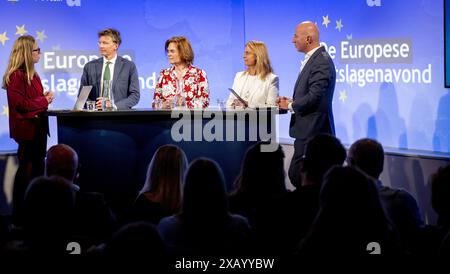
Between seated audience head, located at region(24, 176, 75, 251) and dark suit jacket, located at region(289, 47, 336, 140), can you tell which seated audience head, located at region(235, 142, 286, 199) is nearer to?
seated audience head, located at region(24, 176, 75, 251)

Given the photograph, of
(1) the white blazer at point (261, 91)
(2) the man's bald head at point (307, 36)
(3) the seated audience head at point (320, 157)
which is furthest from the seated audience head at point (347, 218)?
(1) the white blazer at point (261, 91)

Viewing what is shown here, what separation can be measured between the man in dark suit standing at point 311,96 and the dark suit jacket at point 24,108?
6.25ft

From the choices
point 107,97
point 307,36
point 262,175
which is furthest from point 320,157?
point 107,97

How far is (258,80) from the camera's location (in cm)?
635

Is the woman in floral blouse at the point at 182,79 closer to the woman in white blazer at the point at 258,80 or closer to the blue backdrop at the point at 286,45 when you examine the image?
the woman in white blazer at the point at 258,80

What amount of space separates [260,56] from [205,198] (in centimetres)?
370

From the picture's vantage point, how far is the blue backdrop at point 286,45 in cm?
640

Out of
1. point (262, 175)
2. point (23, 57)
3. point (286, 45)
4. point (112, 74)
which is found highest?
point (286, 45)

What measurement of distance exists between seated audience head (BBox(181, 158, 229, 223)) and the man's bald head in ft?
9.79

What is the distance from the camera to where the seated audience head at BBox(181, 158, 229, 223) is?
2809 mm

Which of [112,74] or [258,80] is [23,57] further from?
[258,80]

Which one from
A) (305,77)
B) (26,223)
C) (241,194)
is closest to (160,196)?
(241,194)

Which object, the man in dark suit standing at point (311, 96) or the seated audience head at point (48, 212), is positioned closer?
the seated audience head at point (48, 212)
